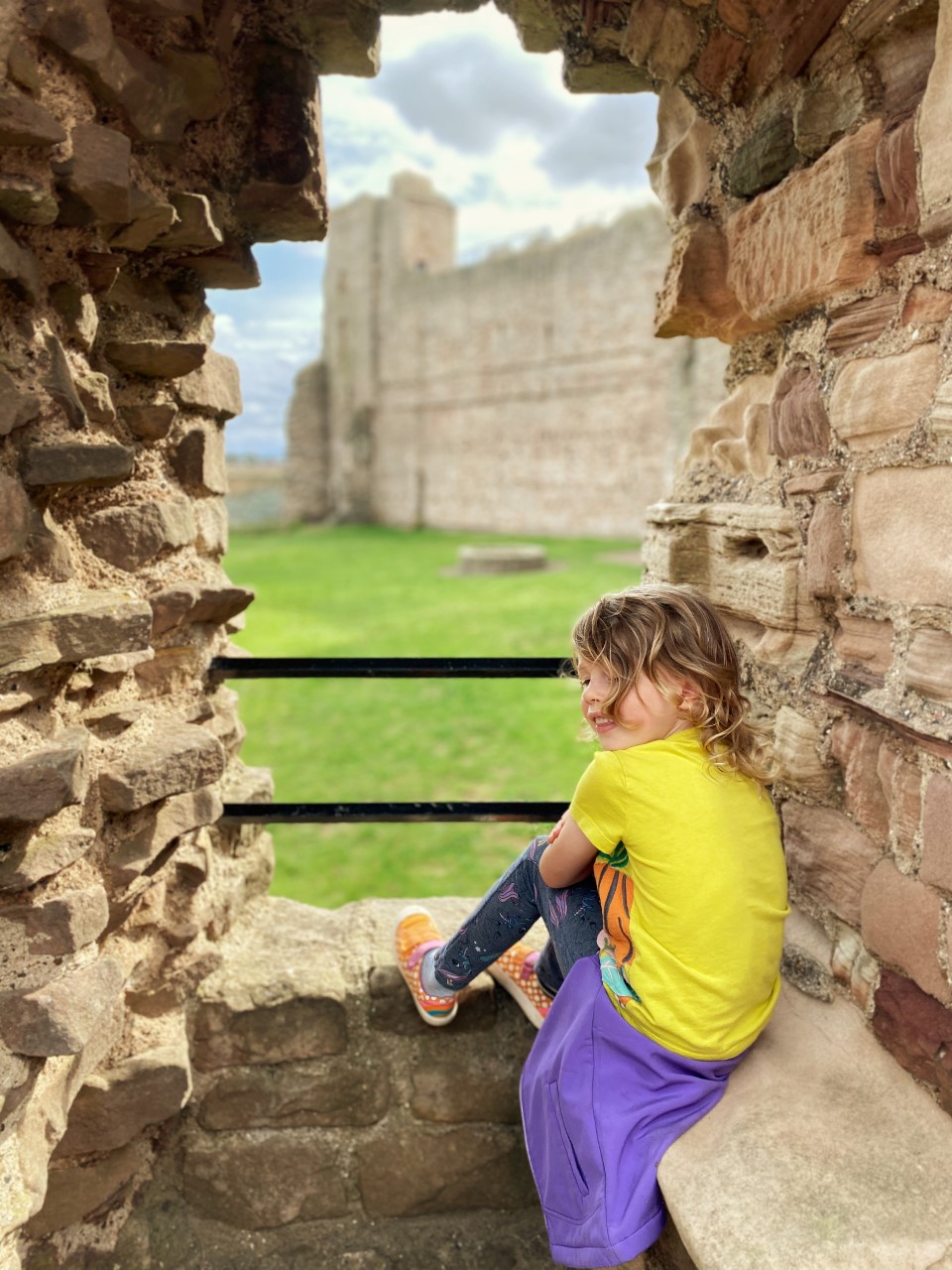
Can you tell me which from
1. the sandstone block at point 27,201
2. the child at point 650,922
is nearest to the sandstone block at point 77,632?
the sandstone block at point 27,201

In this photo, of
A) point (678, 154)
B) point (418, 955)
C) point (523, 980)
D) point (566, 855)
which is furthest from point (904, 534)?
point (418, 955)

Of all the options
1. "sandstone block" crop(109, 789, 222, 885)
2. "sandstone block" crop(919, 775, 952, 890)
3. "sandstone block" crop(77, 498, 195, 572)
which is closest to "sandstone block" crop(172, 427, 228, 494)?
"sandstone block" crop(77, 498, 195, 572)

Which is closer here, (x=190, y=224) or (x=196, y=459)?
(x=190, y=224)

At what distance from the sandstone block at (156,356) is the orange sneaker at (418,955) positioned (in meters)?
1.21

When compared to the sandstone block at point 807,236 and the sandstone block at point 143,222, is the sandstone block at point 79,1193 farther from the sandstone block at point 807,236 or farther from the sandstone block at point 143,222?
the sandstone block at point 807,236

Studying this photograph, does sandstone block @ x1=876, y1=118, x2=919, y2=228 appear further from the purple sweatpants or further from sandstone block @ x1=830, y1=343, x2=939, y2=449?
the purple sweatpants

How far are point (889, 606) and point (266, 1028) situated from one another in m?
1.44

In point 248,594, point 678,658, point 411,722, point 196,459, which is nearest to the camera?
point 678,658

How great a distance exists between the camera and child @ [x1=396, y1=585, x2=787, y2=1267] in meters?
1.36

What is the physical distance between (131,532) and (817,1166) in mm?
1454

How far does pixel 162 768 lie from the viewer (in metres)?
1.64

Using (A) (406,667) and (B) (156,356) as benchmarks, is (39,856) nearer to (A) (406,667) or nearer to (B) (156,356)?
(A) (406,667)

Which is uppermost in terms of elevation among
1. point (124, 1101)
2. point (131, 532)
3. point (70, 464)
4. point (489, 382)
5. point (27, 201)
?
point (489, 382)

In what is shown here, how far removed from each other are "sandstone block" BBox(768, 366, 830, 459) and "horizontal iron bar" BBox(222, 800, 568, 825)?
834mm
